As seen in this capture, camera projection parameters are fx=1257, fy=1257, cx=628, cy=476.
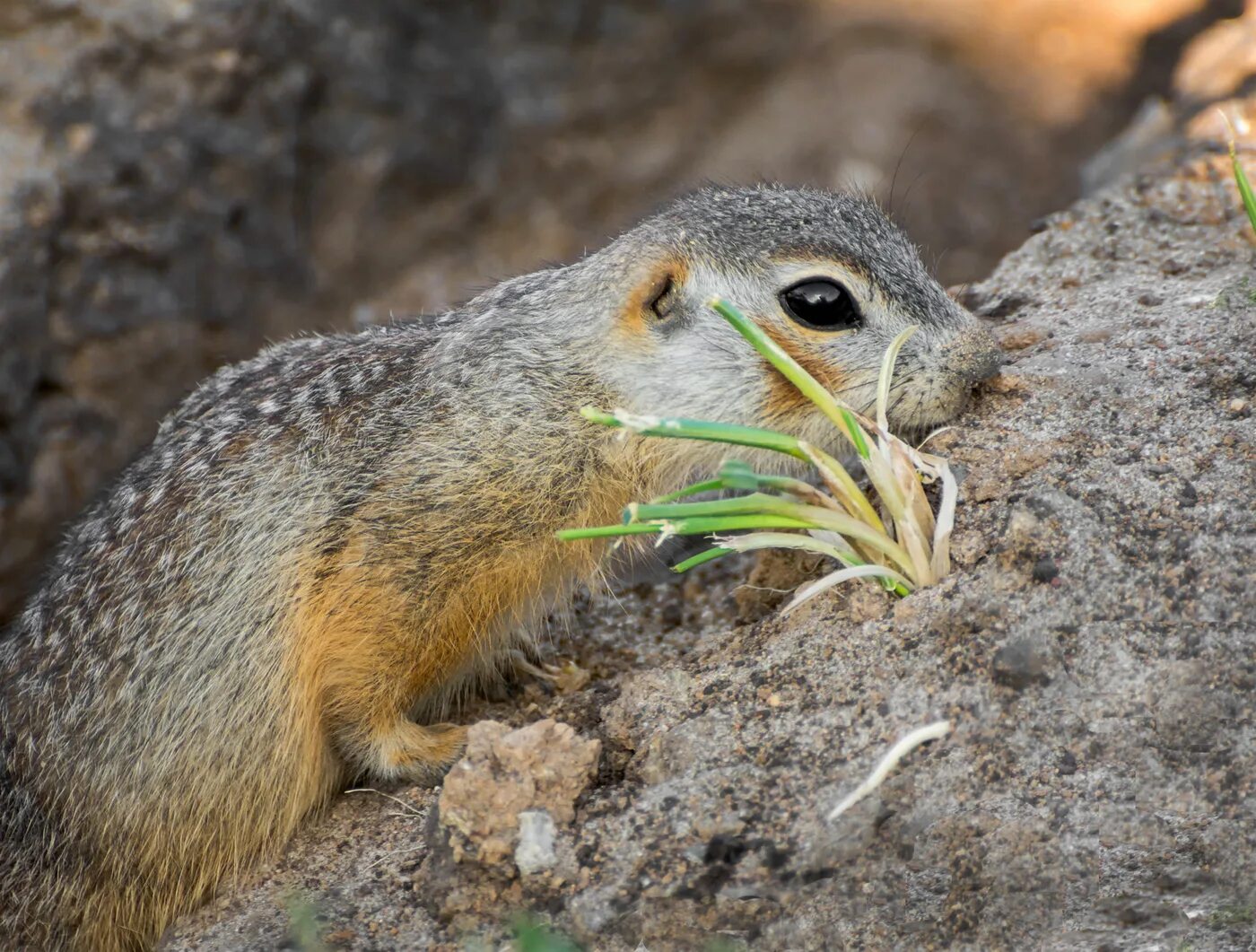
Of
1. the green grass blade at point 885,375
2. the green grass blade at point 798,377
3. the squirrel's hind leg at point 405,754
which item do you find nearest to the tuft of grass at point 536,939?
the squirrel's hind leg at point 405,754

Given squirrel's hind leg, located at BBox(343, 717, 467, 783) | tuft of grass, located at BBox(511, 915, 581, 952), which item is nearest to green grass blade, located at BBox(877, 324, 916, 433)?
tuft of grass, located at BBox(511, 915, 581, 952)

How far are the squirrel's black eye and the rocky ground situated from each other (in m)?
0.51

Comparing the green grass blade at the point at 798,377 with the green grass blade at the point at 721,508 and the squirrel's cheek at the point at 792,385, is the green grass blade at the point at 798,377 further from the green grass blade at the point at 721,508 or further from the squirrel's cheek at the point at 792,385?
the squirrel's cheek at the point at 792,385

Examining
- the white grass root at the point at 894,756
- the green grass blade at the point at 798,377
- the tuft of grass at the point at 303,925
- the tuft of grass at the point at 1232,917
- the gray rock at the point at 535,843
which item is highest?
the green grass blade at the point at 798,377

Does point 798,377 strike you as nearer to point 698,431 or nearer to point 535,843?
point 698,431

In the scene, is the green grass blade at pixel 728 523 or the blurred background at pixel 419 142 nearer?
the green grass blade at pixel 728 523

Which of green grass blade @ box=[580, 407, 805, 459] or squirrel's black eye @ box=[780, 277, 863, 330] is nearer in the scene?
green grass blade @ box=[580, 407, 805, 459]

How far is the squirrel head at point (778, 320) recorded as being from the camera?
12.9ft

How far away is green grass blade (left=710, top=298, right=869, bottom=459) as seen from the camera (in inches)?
130

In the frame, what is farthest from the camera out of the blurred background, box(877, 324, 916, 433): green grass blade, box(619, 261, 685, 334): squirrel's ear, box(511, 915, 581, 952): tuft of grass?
the blurred background

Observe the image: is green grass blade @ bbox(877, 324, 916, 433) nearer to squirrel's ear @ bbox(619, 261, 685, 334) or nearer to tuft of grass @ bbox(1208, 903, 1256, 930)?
squirrel's ear @ bbox(619, 261, 685, 334)

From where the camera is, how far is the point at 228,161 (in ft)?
22.2

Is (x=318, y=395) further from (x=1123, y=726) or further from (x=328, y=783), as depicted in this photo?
(x=1123, y=726)

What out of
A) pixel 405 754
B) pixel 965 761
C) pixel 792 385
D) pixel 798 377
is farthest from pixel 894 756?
pixel 405 754
